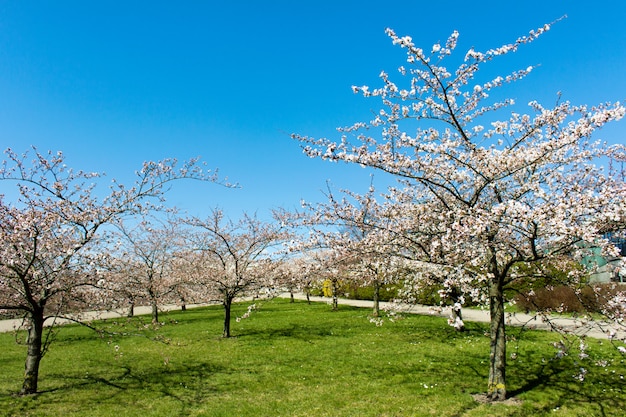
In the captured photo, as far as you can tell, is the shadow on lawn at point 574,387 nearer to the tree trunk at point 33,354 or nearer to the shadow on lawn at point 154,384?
the shadow on lawn at point 154,384

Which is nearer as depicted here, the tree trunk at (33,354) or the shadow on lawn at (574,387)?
the shadow on lawn at (574,387)

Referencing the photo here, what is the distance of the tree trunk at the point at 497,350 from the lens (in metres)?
6.68

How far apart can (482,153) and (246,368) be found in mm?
7301

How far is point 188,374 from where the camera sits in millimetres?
9242

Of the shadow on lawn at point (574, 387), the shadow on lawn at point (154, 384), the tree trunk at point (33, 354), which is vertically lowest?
the shadow on lawn at point (154, 384)

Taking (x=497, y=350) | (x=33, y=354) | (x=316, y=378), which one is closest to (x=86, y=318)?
(x=33, y=354)

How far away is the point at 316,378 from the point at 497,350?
12.2 feet

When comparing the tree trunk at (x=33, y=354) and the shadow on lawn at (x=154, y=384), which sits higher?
the tree trunk at (x=33, y=354)

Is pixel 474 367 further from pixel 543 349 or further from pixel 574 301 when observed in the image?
pixel 574 301

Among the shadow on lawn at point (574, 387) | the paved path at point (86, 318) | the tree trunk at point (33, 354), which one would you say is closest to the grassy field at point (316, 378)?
the shadow on lawn at point (574, 387)

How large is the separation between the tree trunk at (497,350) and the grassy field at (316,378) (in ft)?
1.00

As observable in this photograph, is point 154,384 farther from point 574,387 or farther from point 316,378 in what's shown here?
point 574,387

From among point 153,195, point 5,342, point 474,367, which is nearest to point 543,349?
point 474,367

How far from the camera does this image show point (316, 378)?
8.47 metres
